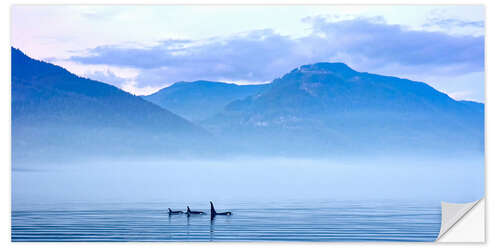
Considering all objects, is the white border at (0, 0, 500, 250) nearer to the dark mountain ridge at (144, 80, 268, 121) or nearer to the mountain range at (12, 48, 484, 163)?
the mountain range at (12, 48, 484, 163)

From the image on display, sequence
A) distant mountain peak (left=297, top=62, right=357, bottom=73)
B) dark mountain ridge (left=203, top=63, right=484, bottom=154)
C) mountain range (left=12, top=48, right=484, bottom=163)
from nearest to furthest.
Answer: mountain range (left=12, top=48, right=484, bottom=163) < dark mountain ridge (left=203, top=63, right=484, bottom=154) < distant mountain peak (left=297, top=62, right=357, bottom=73)

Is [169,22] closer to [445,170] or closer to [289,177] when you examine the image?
[289,177]

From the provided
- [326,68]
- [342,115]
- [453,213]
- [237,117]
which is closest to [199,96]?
[237,117]

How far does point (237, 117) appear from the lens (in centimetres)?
1416

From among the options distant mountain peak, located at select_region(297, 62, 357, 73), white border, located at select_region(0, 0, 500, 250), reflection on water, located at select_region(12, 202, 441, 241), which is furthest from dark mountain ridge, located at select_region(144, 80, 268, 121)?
reflection on water, located at select_region(12, 202, 441, 241)

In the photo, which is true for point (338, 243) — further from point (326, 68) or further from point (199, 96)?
point (199, 96)

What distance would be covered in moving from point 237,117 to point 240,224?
2954 mm

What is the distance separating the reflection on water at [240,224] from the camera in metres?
11.0

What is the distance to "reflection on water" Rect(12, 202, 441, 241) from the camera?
1101 cm

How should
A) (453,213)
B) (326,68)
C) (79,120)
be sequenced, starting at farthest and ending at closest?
(326,68) → (79,120) → (453,213)

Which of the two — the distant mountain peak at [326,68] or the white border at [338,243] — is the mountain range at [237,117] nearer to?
the distant mountain peak at [326,68]

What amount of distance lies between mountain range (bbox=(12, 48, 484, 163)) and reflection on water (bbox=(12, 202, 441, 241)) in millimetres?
1112

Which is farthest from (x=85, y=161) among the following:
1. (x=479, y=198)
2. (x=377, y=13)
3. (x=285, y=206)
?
(x=479, y=198)

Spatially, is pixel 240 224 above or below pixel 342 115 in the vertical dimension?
below
